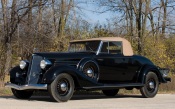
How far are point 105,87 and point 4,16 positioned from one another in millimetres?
8669

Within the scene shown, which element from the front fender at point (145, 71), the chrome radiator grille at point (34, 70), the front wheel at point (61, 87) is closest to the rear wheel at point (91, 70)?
the front wheel at point (61, 87)

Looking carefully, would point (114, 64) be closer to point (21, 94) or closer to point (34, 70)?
point (34, 70)

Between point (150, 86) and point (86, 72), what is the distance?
2926 millimetres

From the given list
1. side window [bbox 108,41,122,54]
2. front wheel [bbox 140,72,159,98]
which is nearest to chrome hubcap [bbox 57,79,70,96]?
side window [bbox 108,41,122,54]

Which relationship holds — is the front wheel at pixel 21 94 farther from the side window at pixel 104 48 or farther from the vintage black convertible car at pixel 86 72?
the side window at pixel 104 48

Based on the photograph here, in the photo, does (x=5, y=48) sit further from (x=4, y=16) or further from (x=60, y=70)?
(x=60, y=70)

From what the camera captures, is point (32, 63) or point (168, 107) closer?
point (168, 107)

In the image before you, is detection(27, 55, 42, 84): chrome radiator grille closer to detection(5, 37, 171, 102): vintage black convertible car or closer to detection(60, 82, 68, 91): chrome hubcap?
detection(5, 37, 171, 102): vintage black convertible car

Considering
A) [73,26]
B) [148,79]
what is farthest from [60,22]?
[148,79]

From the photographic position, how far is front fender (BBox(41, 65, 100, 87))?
35.3 feet

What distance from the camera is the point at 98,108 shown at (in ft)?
32.0

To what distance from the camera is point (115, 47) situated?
12969 mm

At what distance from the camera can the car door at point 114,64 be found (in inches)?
477

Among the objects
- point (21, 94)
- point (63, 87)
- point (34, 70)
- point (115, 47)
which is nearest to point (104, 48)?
point (115, 47)
